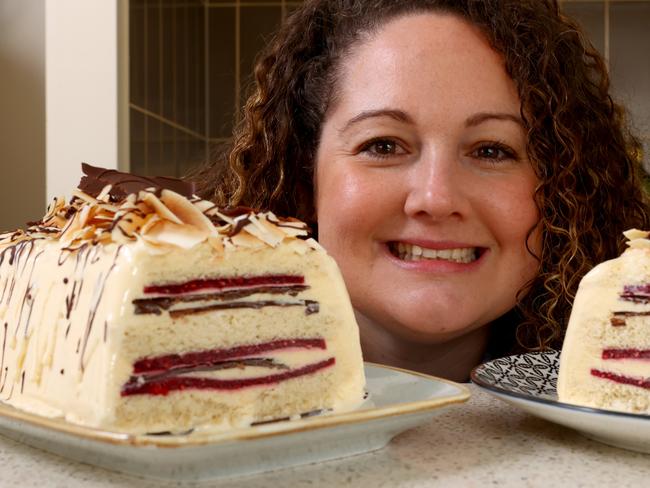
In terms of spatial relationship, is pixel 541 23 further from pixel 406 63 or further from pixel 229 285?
pixel 229 285

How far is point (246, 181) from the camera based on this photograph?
5.77 ft

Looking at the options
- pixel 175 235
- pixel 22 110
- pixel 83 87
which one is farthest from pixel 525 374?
pixel 22 110

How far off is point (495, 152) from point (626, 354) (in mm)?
595

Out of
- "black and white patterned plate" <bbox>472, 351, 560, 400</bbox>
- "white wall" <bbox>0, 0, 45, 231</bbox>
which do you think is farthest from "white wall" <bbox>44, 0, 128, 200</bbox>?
"black and white patterned plate" <bbox>472, 351, 560, 400</bbox>

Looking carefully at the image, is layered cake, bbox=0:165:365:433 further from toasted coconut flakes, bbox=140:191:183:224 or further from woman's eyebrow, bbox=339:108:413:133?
woman's eyebrow, bbox=339:108:413:133

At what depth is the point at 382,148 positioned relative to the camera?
152 centimetres

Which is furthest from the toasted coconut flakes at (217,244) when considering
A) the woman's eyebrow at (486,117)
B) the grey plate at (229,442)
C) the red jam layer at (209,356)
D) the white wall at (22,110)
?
the white wall at (22,110)

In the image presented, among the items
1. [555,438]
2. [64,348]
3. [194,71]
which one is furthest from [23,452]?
[194,71]

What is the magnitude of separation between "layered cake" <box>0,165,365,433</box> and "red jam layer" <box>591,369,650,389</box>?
0.97ft

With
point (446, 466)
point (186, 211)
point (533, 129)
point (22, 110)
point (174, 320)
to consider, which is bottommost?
point (446, 466)

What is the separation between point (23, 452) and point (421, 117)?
34.8 inches

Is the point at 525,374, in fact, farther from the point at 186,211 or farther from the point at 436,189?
the point at 186,211

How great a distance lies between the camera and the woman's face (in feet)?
4.74

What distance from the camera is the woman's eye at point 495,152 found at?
1494mm
